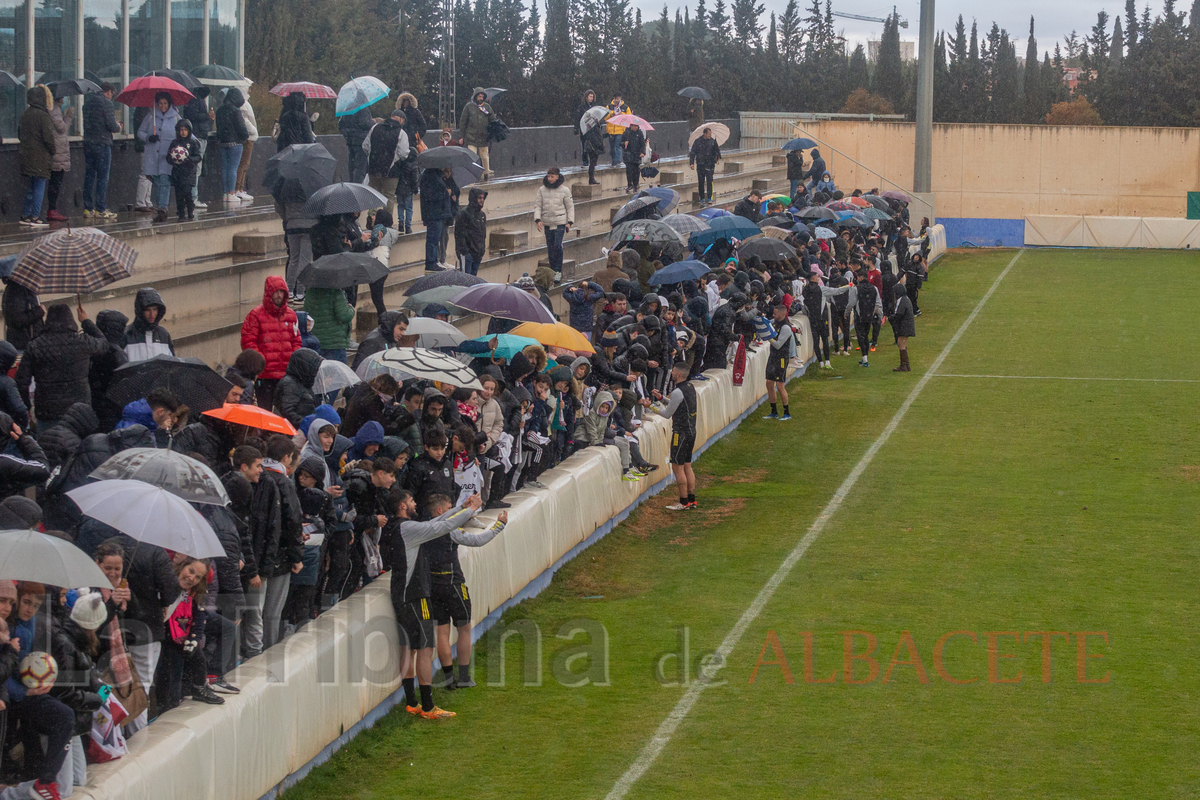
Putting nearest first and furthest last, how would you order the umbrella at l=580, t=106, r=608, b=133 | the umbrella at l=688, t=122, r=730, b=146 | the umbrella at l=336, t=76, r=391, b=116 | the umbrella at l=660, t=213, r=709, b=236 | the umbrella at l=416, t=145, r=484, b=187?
the umbrella at l=416, t=145, r=484, b=187
the umbrella at l=336, t=76, r=391, b=116
the umbrella at l=660, t=213, r=709, b=236
the umbrella at l=580, t=106, r=608, b=133
the umbrella at l=688, t=122, r=730, b=146

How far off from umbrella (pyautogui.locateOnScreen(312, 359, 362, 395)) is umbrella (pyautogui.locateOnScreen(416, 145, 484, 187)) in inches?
309

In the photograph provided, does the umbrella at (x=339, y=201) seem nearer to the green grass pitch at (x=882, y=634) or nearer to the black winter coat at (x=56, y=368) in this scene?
the green grass pitch at (x=882, y=634)

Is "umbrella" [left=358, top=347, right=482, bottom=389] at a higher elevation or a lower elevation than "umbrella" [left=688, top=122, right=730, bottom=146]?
lower

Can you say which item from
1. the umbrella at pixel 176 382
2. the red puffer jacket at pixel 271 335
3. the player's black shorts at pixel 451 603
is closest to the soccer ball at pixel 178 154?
the red puffer jacket at pixel 271 335

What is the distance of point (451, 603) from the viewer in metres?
10.5

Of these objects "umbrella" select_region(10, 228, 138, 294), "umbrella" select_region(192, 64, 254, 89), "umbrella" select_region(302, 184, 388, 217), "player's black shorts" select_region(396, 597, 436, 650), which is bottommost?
"player's black shorts" select_region(396, 597, 436, 650)

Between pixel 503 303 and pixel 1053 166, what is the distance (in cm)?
4588

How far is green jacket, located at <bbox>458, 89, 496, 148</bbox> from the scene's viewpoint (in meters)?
27.4

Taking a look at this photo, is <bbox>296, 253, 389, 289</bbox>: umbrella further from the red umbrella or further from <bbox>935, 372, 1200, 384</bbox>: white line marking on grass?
<bbox>935, 372, 1200, 384</bbox>: white line marking on grass

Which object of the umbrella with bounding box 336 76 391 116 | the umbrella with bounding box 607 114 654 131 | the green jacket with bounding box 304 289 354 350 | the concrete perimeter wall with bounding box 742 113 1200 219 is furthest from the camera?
the concrete perimeter wall with bounding box 742 113 1200 219

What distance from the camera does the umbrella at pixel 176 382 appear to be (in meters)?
10.2

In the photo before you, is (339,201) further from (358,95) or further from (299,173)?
(358,95)

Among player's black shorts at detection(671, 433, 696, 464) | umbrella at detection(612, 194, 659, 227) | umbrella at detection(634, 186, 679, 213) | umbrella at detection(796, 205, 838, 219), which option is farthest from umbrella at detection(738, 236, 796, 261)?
player's black shorts at detection(671, 433, 696, 464)

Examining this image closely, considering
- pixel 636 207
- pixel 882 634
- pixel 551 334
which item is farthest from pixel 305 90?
pixel 882 634
